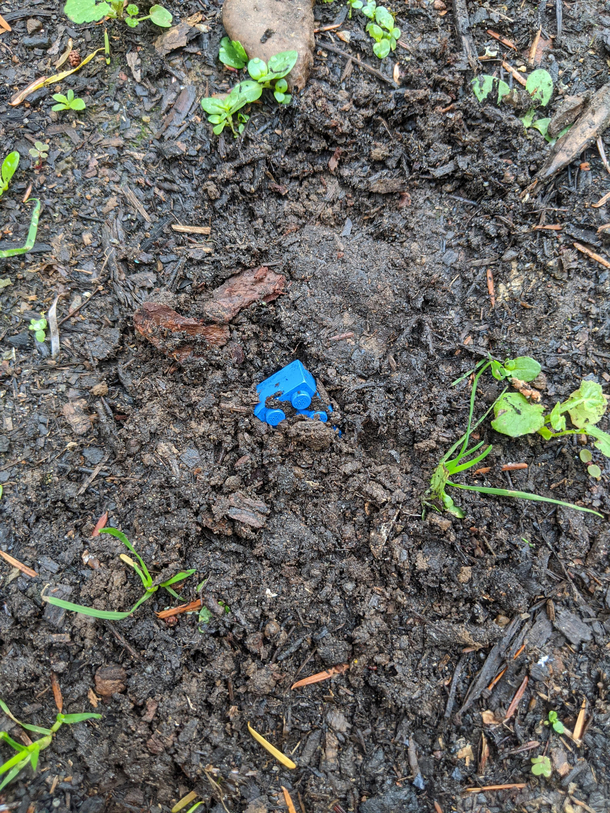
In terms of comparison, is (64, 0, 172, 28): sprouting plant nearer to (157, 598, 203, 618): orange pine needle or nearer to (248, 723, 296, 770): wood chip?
(157, 598, 203, 618): orange pine needle

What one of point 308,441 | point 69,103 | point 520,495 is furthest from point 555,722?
point 69,103

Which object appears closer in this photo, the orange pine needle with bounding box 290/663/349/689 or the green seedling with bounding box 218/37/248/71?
the orange pine needle with bounding box 290/663/349/689

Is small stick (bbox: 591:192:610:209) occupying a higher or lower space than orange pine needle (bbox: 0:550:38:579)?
higher

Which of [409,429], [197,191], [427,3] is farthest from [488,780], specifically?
[427,3]

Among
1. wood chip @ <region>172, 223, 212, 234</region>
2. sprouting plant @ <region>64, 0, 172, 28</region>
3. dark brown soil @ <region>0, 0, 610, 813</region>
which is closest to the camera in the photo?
dark brown soil @ <region>0, 0, 610, 813</region>

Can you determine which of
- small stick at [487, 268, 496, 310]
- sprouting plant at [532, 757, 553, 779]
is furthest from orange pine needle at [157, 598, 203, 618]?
small stick at [487, 268, 496, 310]

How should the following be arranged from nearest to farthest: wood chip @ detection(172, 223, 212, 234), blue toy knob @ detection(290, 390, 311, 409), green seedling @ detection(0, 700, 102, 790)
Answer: green seedling @ detection(0, 700, 102, 790), blue toy knob @ detection(290, 390, 311, 409), wood chip @ detection(172, 223, 212, 234)

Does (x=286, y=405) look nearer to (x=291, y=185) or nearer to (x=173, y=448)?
(x=173, y=448)

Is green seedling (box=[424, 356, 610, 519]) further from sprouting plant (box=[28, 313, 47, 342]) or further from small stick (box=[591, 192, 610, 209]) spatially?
sprouting plant (box=[28, 313, 47, 342])

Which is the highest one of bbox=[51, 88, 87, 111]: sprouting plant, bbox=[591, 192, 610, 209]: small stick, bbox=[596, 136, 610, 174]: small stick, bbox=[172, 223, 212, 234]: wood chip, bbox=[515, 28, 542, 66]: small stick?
bbox=[515, 28, 542, 66]: small stick
